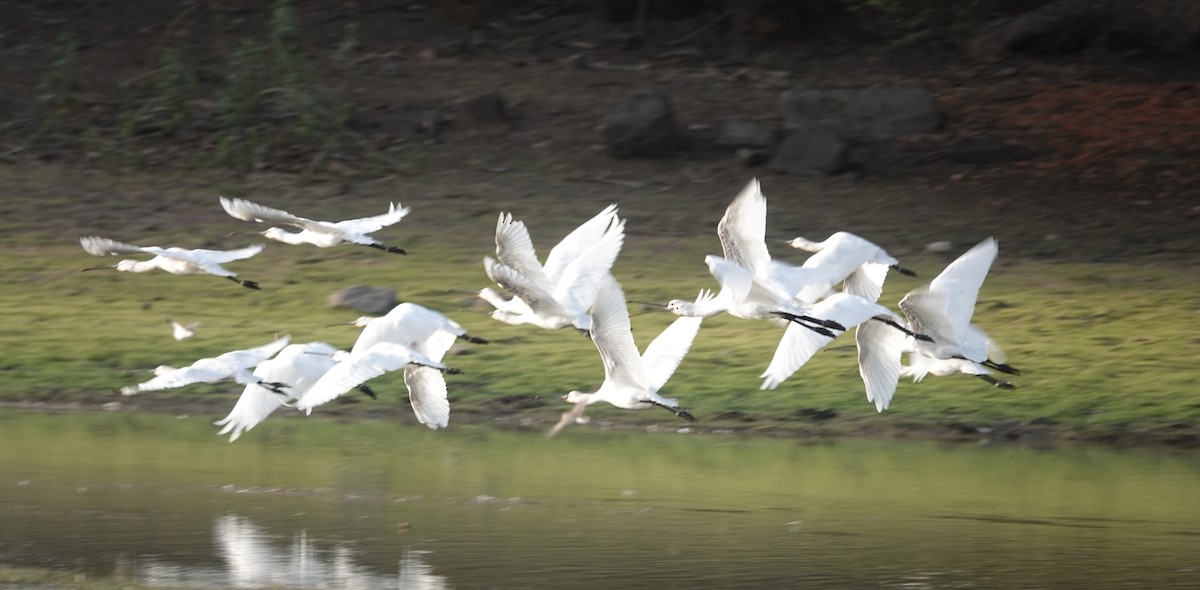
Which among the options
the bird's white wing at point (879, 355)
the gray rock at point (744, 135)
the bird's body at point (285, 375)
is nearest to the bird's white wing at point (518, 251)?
the bird's body at point (285, 375)

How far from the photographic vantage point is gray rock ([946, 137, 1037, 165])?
19.7 m

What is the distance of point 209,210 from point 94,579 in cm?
1056

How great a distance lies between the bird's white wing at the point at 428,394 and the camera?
33.1 feet

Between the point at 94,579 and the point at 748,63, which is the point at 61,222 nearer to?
the point at 748,63

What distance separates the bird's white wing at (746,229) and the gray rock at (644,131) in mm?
10184

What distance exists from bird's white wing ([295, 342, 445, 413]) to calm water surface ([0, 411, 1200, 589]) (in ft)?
2.77

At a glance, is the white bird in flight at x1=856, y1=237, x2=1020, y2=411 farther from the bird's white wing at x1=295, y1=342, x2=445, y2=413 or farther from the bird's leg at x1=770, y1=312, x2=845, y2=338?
the bird's white wing at x1=295, y1=342, x2=445, y2=413

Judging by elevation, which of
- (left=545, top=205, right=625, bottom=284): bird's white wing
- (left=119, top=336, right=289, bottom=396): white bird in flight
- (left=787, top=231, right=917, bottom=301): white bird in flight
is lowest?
(left=119, top=336, right=289, bottom=396): white bird in flight

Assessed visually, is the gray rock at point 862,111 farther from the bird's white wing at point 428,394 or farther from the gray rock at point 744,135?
the bird's white wing at point 428,394

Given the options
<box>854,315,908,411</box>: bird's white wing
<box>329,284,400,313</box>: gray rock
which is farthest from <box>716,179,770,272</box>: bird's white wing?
<box>329,284,400,313</box>: gray rock

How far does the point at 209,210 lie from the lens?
18.8 metres

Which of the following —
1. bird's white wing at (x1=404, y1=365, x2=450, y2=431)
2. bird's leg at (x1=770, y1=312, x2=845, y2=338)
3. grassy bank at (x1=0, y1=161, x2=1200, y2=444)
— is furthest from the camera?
grassy bank at (x1=0, y1=161, x2=1200, y2=444)

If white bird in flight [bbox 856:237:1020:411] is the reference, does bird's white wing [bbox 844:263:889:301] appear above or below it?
above

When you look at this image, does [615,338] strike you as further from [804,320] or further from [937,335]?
[937,335]
